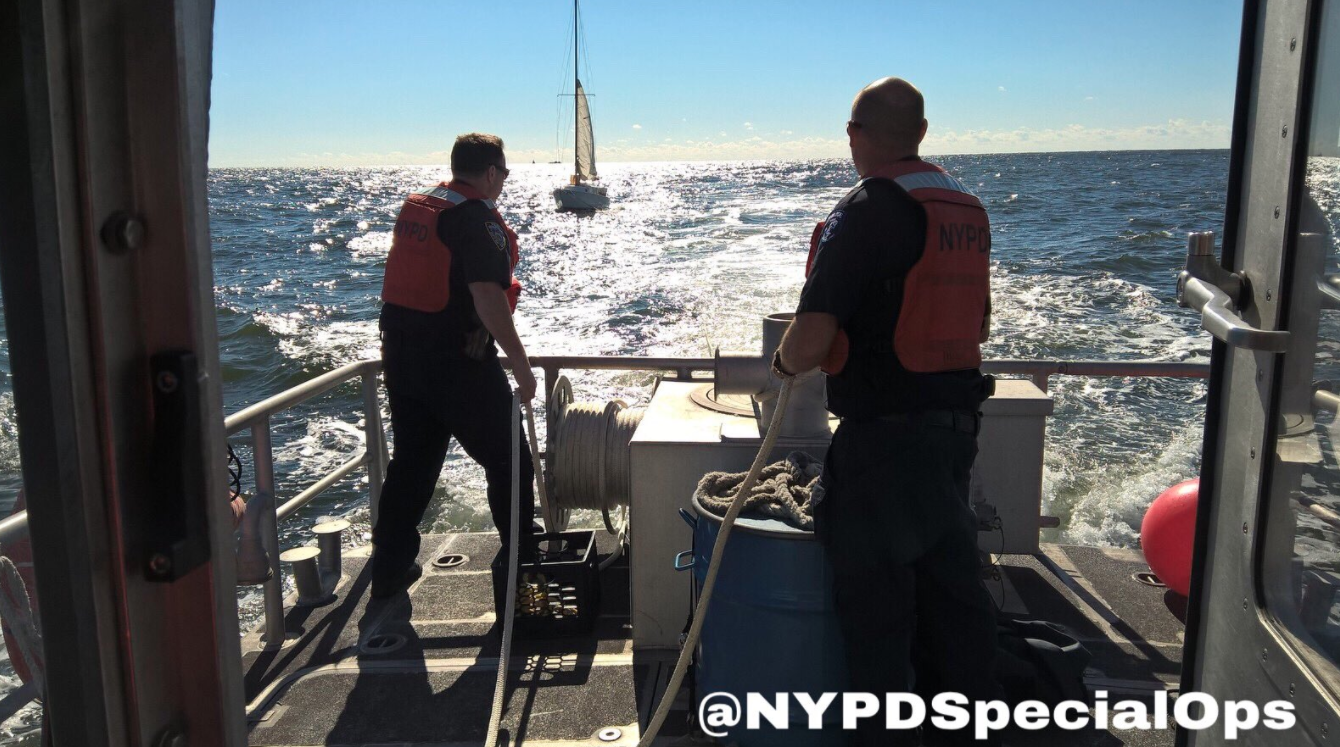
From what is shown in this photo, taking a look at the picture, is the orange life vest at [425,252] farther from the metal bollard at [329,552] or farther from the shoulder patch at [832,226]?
the shoulder patch at [832,226]

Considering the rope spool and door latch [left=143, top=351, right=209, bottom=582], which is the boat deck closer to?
the rope spool

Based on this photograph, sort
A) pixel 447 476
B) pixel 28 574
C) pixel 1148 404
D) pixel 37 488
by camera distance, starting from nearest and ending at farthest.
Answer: pixel 37 488 → pixel 28 574 → pixel 447 476 → pixel 1148 404

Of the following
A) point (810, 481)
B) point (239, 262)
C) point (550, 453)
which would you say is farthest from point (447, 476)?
point (239, 262)

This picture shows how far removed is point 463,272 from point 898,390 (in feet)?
7.43

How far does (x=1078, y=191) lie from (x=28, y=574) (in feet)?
214

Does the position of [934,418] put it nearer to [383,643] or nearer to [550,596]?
[550,596]

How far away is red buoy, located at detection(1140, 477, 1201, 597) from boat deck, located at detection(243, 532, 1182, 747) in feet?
0.53

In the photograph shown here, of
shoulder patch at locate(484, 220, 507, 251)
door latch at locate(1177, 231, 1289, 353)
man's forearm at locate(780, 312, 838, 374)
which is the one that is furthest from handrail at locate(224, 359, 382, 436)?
door latch at locate(1177, 231, 1289, 353)

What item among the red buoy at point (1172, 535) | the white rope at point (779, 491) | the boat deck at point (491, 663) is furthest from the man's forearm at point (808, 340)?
the red buoy at point (1172, 535)

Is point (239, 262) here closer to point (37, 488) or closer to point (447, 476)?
point (447, 476)

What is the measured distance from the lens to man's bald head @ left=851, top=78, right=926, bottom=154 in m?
2.73

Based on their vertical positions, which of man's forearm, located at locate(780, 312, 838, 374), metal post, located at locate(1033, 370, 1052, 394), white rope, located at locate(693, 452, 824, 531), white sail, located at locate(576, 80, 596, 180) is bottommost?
white rope, located at locate(693, 452, 824, 531)

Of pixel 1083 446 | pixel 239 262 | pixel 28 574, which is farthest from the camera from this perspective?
pixel 239 262

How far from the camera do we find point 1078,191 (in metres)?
59.6
